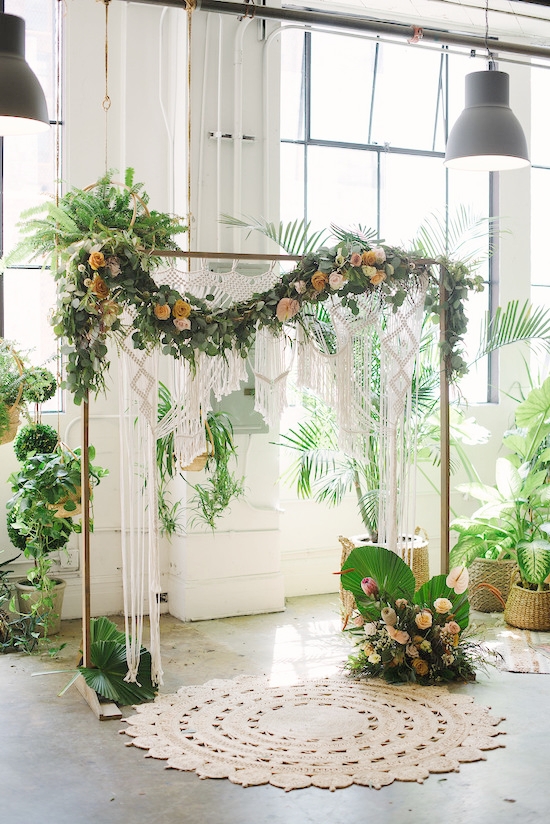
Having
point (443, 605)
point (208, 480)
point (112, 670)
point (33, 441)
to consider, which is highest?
point (33, 441)

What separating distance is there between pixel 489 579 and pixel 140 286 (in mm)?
3053

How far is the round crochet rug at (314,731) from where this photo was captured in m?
3.58

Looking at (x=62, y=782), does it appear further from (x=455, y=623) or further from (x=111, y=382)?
(x=111, y=382)

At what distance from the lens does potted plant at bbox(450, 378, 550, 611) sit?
5898 millimetres

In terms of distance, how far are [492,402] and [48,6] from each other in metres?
3.94

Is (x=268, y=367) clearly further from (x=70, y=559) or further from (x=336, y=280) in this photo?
(x=70, y=559)

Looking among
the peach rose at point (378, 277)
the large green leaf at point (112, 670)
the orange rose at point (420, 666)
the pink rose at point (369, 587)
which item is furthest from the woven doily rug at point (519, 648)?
the peach rose at point (378, 277)

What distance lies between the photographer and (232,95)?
5.71m

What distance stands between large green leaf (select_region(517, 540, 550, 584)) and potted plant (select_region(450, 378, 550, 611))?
13 centimetres

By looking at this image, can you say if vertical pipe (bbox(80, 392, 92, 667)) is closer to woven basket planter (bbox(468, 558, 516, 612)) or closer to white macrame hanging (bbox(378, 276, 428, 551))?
white macrame hanging (bbox(378, 276, 428, 551))

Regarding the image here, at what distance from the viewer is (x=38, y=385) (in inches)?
193

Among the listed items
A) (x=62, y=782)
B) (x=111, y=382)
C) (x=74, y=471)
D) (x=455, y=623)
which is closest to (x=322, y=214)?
(x=111, y=382)

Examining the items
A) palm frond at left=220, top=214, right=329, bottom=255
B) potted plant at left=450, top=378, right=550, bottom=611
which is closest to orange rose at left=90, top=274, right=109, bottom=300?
palm frond at left=220, top=214, right=329, bottom=255

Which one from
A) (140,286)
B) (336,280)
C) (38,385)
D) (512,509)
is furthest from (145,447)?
(512,509)
